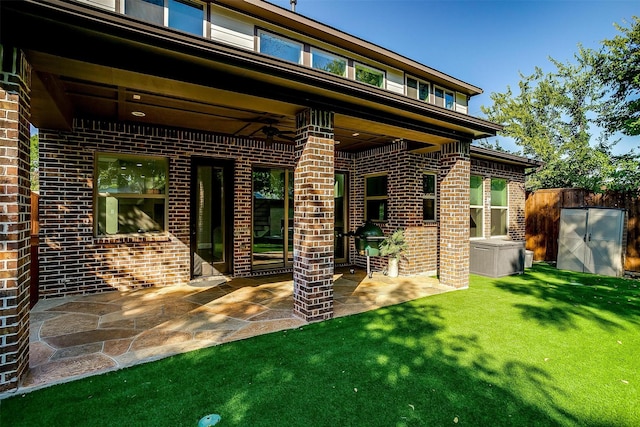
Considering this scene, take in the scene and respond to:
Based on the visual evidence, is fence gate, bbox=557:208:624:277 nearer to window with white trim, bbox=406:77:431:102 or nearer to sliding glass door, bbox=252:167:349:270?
window with white trim, bbox=406:77:431:102

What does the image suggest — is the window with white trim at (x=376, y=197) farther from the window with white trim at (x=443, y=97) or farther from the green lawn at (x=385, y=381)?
the green lawn at (x=385, y=381)

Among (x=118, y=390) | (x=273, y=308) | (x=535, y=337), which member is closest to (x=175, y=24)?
(x=273, y=308)

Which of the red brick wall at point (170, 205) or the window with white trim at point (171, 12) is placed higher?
the window with white trim at point (171, 12)

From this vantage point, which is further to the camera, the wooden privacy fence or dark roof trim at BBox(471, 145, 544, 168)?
dark roof trim at BBox(471, 145, 544, 168)

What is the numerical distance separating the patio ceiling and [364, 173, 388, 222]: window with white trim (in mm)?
2164

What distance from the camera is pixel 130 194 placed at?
5895 millimetres

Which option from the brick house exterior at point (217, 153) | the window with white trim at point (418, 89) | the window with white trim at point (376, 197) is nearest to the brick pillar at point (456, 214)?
the brick house exterior at point (217, 153)

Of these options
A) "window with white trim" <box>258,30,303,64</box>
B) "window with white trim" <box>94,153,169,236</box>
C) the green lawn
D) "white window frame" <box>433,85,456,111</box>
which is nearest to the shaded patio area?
the green lawn

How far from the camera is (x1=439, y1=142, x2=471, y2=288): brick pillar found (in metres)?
6.02

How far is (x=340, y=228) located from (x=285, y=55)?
15.1 feet

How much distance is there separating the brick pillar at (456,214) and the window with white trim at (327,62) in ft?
10.3

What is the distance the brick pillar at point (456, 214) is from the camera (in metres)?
6.02

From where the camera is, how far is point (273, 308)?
4.62 meters

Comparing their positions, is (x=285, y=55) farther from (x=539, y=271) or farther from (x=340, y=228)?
(x=539, y=271)
